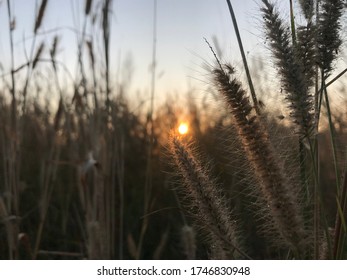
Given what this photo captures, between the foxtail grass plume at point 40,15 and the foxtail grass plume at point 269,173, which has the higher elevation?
the foxtail grass plume at point 40,15

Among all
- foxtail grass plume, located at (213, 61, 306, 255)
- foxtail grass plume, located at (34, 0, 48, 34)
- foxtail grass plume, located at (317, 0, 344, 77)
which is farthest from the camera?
foxtail grass plume, located at (34, 0, 48, 34)

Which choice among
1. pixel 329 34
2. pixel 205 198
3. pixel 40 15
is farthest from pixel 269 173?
pixel 40 15

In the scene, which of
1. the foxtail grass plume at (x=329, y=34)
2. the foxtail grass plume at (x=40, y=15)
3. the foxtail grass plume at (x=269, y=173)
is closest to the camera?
the foxtail grass plume at (x=269, y=173)

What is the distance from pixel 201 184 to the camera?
79 centimetres

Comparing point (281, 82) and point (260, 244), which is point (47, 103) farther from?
point (281, 82)

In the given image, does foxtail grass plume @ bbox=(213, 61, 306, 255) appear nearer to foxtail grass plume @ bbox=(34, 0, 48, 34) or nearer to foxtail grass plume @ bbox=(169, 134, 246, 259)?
foxtail grass plume @ bbox=(169, 134, 246, 259)

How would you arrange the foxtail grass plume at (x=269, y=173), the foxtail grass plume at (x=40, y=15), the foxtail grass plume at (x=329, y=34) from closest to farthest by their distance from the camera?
the foxtail grass plume at (x=269, y=173), the foxtail grass plume at (x=329, y=34), the foxtail grass plume at (x=40, y=15)

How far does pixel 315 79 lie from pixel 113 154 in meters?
0.94

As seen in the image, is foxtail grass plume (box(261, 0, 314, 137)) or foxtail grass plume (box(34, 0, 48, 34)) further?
foxtail grass plume (box(34, 0, 48, 34))

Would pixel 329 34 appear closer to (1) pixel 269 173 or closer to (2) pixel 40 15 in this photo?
(1) pixel 269 173

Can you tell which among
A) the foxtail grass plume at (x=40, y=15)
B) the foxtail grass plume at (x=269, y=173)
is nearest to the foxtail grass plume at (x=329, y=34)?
the foxtail grass plume at (x=269, y=173)

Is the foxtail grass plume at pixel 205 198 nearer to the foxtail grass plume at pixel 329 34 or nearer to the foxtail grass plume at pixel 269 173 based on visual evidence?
the foxtail grass plume at pixel 269 173

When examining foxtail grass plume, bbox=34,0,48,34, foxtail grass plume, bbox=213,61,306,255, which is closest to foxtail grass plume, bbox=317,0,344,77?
foxtail grass plume, bbox=213,61,306,255
